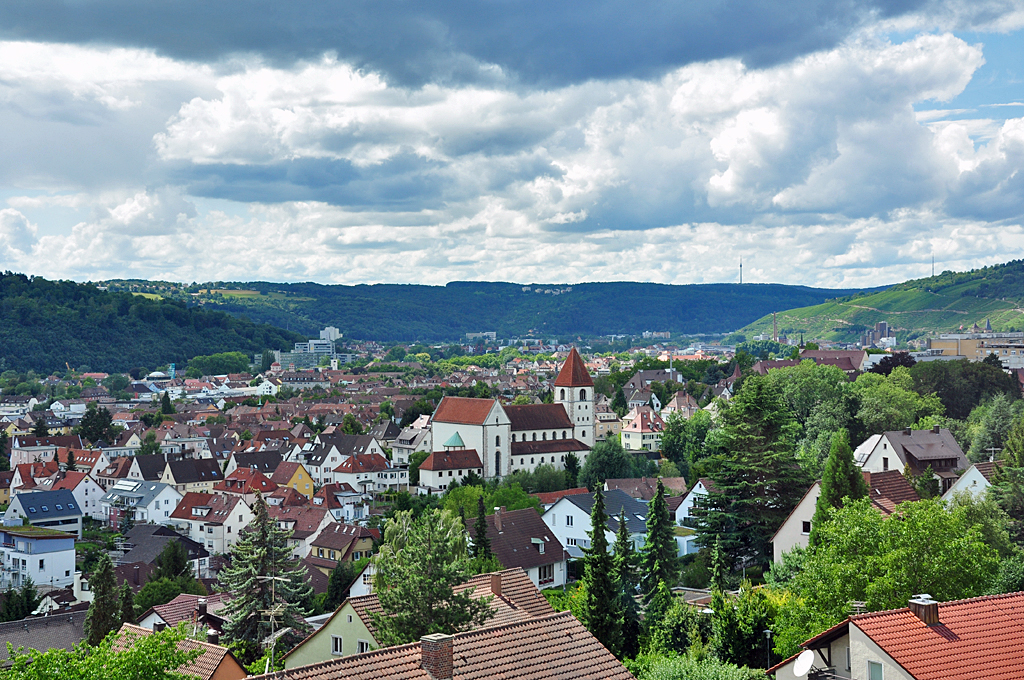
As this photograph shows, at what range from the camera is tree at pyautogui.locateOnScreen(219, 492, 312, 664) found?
2620 centimetres

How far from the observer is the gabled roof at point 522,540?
4847 cm

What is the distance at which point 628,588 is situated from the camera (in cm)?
3127

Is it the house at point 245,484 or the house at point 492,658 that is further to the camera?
the house at point 245,484

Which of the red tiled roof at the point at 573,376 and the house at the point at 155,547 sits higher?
the red tiled roof at the point at 573,376

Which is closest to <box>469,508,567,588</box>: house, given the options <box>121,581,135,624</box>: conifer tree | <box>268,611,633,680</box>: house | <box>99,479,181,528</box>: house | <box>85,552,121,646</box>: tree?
<box>121,581,135,624</box>: conifer tree

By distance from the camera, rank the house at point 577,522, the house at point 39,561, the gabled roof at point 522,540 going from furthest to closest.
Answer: the house at point 39,561 → the house at point 577,522 → the gabled roof at point 522,540

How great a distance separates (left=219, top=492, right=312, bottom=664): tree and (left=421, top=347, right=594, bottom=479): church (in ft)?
169

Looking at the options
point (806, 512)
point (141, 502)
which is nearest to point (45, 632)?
point (806, 512)

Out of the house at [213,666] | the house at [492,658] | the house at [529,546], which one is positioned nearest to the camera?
the house at [492,658]

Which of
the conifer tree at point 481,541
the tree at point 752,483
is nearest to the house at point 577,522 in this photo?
the conifer tree at point 481,541

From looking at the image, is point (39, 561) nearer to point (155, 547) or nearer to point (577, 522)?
point (155, 547)

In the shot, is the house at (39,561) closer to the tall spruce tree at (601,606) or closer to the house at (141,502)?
the house at (141,502)

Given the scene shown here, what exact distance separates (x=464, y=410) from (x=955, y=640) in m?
72.4

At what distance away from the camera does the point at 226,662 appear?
59.9 feet
